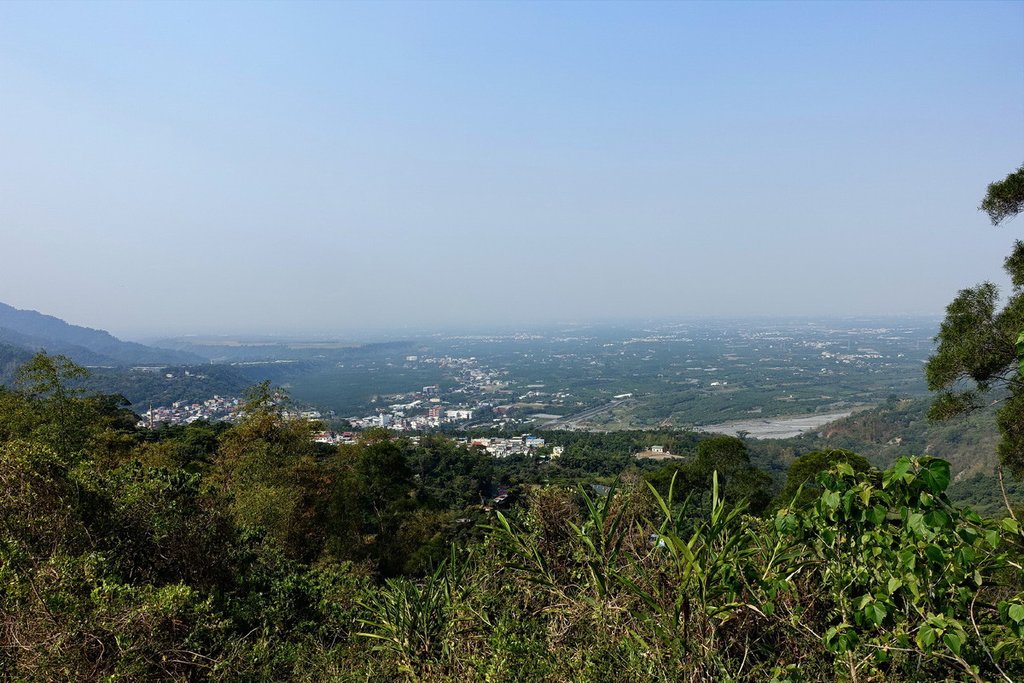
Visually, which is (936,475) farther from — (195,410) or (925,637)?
(195,410)

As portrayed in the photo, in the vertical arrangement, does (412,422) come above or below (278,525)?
below

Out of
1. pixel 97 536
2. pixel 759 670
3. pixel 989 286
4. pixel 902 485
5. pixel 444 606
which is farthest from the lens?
pixel 989 286

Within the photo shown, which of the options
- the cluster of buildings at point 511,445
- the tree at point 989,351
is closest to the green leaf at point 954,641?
the tree at point 989,351

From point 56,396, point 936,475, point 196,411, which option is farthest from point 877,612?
point 196,411

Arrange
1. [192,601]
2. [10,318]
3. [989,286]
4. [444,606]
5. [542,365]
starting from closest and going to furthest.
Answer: [444,606] → [192,601] → [989,286] → [542,365] → [10,318]

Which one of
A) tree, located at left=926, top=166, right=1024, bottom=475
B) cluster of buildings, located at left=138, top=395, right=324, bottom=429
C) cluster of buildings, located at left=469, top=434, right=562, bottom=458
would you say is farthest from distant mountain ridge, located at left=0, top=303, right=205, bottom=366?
tree, located at left=926, top=166, right=1024, bottom=475

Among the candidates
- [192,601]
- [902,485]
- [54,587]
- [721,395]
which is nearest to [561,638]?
[902,485]

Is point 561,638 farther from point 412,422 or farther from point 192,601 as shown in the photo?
point 412,422
